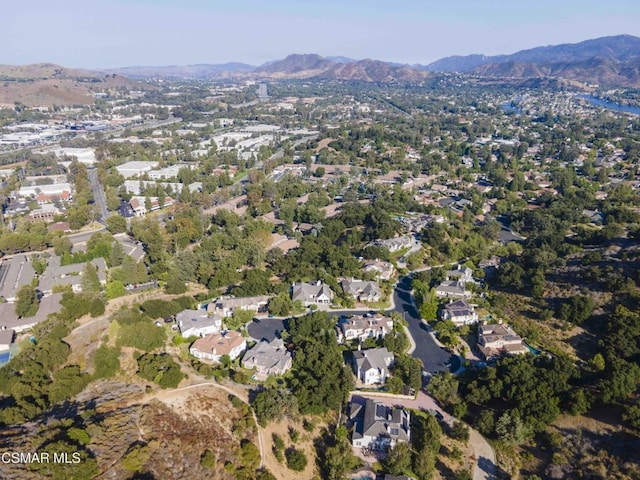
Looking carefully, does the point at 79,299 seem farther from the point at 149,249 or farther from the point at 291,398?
the point at 291,398

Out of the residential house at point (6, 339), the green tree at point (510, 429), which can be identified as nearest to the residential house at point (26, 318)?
the residential house at point (6, 339)

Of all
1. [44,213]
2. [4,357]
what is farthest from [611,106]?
[4,357]

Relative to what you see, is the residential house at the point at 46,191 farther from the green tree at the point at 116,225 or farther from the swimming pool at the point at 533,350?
the swimming pool at the point at 533,350

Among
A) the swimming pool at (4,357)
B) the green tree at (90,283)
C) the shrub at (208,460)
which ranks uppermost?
the green tree at (90,283)

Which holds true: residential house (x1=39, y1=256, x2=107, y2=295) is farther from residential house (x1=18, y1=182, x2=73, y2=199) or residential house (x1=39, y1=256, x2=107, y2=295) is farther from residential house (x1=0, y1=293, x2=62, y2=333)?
residential house (x1=18, y1=182, x2=73, y2=199)

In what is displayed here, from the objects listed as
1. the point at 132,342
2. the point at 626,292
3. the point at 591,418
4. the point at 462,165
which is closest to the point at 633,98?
the point at 462,165
